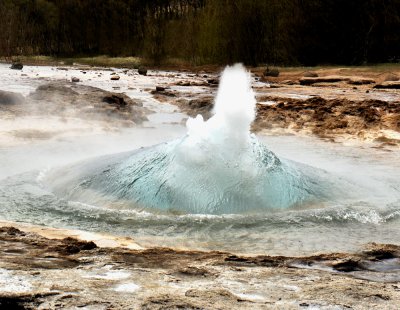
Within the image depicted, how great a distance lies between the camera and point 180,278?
2711 millimetres

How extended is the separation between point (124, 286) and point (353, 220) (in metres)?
2.49

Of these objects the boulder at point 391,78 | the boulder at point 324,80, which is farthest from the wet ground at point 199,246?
the boulder at point 324,80

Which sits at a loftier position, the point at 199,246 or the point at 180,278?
the point at 180,278

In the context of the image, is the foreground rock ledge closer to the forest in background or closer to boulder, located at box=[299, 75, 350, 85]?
boulder, located at box=[299, 75, 350, 85]

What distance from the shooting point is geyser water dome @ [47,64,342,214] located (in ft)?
15.4

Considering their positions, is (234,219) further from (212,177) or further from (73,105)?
(73,105)

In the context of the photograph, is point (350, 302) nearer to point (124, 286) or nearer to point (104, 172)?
point (124, 286)

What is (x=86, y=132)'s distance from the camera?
901cm

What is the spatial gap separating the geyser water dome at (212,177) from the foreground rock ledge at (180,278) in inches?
50.7

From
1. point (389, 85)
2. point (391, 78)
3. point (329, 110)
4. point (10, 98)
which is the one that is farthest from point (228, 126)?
point (391, 78)

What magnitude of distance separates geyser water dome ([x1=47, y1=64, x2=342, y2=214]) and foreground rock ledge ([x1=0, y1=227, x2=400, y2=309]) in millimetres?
1288

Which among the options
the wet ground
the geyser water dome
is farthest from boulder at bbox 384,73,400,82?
the geyser water dome

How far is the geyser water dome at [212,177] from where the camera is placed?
4.70 metres

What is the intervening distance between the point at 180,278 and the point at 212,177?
223 centimetres
